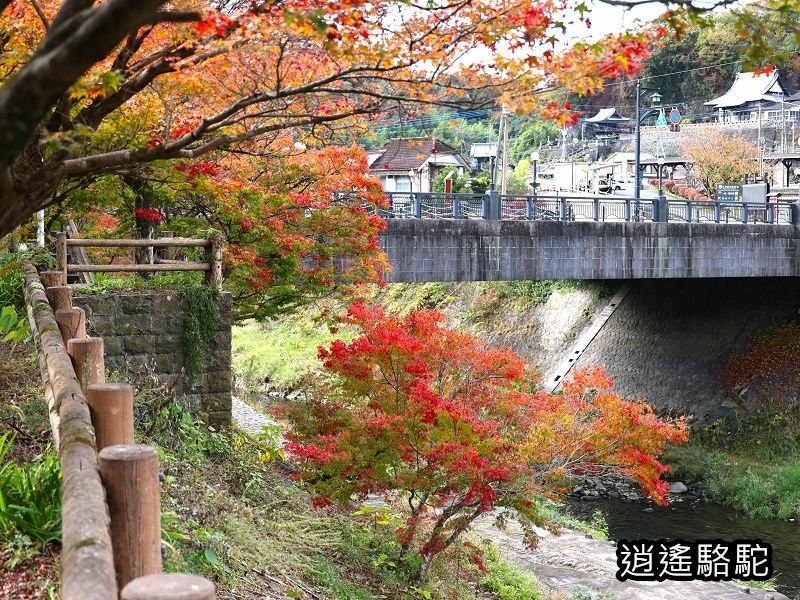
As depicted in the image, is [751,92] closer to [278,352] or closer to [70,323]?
[278,352]

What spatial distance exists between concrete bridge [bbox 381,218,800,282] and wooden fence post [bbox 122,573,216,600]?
698 inches

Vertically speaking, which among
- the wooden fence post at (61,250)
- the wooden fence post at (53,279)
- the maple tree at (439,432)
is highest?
the wooden fence post at (61,250)

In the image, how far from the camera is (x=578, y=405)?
1357 centimetres

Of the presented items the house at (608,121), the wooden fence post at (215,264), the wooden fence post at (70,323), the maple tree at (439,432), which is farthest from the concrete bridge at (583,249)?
the house at (608,121)

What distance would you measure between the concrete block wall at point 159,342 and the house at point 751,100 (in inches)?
1929

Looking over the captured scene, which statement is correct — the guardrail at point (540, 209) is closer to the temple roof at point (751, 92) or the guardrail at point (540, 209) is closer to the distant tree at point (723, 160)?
the distant tree at point (723, 160)

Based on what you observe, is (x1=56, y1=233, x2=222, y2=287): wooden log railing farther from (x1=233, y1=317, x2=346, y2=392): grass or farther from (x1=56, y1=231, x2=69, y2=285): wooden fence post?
(x1=233, y1=317, x2=346, y2=392): grass

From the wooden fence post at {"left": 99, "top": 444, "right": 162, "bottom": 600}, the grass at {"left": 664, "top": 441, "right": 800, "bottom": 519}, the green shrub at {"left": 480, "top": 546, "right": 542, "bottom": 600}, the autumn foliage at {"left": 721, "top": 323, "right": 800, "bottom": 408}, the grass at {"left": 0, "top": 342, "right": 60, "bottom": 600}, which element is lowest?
the grass at {"left": 664, "top": 441, "right": 800, "bottom": 519}

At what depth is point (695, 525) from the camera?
19.9 metres

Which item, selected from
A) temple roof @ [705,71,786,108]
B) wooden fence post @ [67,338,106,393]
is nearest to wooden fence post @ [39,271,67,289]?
wooden fence post @ [67,338,106,393]

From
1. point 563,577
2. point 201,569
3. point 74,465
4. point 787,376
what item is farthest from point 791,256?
point 74,465

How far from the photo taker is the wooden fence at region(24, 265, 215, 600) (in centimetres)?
261

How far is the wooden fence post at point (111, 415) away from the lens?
4.30m

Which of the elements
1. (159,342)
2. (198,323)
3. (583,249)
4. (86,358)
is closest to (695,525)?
(583,249)
